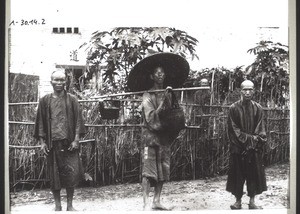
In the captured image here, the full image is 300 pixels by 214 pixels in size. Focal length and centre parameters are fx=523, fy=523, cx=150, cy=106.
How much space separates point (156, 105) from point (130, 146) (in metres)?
0.43

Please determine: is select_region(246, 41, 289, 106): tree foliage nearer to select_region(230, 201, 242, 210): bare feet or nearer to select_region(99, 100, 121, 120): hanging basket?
select_region(230, 201, 242, 210): bare feet

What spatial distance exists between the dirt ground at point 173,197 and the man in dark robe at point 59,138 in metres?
0.10

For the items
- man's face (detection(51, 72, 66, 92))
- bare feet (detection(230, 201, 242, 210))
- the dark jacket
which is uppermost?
man's face (detection(51, 72, 66, 92))

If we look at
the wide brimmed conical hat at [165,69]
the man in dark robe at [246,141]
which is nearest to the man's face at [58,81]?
the wide brimmed conical hat at [165,69]

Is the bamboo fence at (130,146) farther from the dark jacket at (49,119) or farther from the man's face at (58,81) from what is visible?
the man's face at (58,81)

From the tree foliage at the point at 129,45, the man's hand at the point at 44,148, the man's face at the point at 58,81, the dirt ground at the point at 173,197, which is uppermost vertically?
the tree foliage at the point at 129,45

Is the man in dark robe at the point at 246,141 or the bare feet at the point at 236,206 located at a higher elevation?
the man in dark robe at the point at 246,141

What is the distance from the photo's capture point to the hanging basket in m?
4.61

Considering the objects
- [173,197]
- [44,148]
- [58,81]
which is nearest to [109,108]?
[58,81]

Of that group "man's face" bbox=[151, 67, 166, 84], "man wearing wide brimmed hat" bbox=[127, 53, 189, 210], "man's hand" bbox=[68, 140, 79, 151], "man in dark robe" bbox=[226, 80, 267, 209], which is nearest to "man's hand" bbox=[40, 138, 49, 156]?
"man's hand" bbox=[68, 140, 79, 151]

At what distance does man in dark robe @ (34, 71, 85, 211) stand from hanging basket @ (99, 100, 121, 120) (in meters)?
0.21

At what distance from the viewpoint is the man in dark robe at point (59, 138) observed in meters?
4.55

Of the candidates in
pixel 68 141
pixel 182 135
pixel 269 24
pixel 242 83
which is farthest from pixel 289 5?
pixel 68 141

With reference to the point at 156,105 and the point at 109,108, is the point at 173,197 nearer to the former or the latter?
the point at 156,105
